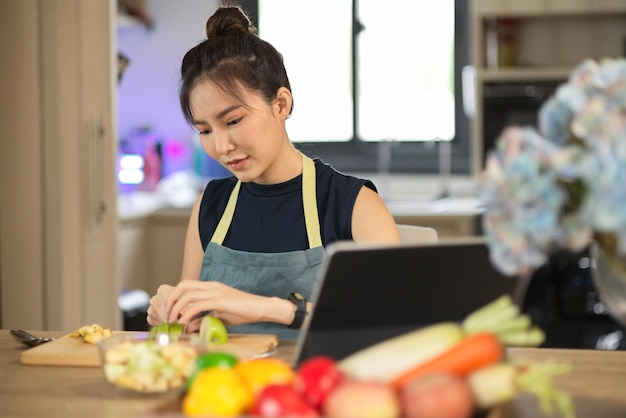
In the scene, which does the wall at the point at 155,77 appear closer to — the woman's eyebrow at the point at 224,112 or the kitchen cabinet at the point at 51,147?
the kitchen cabinet at the point at 51,147

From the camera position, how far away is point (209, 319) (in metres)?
1.44

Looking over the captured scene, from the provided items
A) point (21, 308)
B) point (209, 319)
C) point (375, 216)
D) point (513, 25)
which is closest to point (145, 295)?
point (21, 308)

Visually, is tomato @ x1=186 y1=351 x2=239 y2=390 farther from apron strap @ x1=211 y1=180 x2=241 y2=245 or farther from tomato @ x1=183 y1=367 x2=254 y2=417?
apron strap @ x1=211 y1=180 x2=241 y2=245

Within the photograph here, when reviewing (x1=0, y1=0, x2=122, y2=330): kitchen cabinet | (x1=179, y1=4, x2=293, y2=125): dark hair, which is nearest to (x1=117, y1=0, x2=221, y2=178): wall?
(x1=0, y1=0, x2=122, y2=330): kitchen cabinet

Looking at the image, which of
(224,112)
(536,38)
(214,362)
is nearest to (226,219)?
(224,112)

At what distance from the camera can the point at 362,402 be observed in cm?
80

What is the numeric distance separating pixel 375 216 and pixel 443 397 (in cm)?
108

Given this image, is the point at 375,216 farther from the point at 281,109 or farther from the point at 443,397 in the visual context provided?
the point at 443,397

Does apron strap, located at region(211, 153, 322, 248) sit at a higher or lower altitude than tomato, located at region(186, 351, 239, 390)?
higher

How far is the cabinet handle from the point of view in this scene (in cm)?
337

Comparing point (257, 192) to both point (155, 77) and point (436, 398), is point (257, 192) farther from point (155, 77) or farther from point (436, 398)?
point (155, 77)

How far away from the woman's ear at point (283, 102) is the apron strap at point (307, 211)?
0.36ft

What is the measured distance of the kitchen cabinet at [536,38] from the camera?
424 centimetres

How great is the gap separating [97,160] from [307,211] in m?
1.66
